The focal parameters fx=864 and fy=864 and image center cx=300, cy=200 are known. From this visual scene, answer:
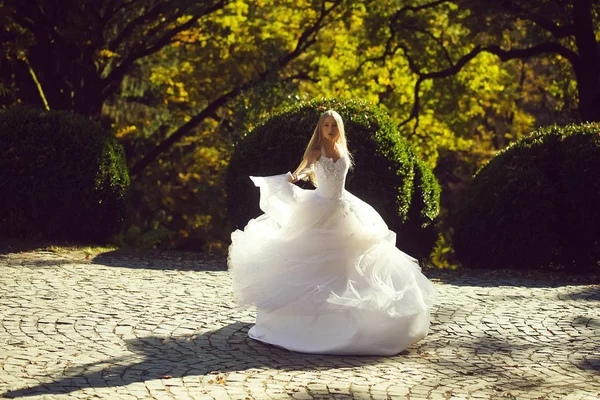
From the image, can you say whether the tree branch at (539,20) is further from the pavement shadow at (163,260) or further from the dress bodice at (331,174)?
the dress bodice at (331,174)

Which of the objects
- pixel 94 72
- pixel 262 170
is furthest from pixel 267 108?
pixel 262 170

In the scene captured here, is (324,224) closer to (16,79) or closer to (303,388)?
(303,388)

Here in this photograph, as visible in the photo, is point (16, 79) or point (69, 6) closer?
point (69, 6)

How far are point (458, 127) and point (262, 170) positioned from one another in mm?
12758

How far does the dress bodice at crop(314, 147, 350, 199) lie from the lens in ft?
26.1

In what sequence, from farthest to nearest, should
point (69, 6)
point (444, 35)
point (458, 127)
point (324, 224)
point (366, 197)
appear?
point (458, 127) → point (444, 35) → point (69, 6) → point (366, 197) → point (324, 224)

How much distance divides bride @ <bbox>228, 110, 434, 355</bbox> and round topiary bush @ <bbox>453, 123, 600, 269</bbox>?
5141 millimetres

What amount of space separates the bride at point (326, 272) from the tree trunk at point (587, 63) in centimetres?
1111

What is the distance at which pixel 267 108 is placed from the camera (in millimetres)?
19906

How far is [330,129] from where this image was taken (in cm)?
796

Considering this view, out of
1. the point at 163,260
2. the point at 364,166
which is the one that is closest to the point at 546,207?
the point at 364,166

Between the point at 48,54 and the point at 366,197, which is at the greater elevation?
the point at 48,54

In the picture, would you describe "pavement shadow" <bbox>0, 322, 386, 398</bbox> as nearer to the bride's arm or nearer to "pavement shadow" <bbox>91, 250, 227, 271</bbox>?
the bride's arm

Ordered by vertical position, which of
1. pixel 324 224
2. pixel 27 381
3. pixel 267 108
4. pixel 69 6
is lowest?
pixel 27 381
